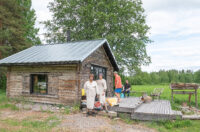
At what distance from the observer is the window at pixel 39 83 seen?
11162 mm

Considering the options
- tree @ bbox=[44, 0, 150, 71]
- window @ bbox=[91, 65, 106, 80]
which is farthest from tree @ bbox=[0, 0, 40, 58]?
window @ bbox=[91, 65, 106, 80]

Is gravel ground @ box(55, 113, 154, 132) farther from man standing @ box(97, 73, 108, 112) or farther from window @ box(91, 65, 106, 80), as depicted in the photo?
window @ box(91, 65, 106, 80)

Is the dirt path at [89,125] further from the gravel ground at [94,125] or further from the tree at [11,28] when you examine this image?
the tree at [11,28]

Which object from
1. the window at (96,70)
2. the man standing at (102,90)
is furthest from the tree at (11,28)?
the man standing at (102,90)

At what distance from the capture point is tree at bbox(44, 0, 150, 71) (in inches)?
829

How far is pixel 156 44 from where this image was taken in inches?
943

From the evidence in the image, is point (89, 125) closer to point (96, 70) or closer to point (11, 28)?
point (96, 70)

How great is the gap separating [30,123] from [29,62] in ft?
16.1

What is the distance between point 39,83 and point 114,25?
13478mm

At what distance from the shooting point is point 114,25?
21.7 metres

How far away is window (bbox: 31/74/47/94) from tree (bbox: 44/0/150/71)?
A: 1056cm

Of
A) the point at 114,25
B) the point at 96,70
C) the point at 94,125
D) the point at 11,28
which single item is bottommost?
the point at 94,125

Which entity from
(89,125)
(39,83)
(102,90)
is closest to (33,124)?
(89,125)

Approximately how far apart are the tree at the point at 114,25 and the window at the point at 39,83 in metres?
10.6
